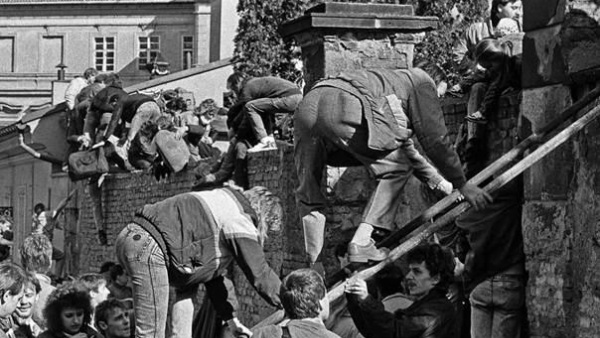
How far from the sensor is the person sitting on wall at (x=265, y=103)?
15102 mm

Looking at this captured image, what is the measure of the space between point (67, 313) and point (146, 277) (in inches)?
20.9

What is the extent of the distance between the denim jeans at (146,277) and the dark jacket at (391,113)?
4.88 feet

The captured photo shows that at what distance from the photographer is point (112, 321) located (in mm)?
9578

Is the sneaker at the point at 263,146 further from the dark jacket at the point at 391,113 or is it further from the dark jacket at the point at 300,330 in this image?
the dark jacket at the point at 300,330

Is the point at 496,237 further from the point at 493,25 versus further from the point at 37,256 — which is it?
the point at 37,256

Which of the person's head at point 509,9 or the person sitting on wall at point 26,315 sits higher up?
the person's head at point 509,9

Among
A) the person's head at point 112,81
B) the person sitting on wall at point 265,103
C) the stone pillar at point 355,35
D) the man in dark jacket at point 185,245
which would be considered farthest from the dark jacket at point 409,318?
the person's head at point 112,81

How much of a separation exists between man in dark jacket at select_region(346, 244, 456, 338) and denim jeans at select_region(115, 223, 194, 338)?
154cm

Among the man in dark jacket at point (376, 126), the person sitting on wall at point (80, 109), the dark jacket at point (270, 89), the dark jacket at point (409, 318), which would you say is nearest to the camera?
the dark jacket at point (409, 318)

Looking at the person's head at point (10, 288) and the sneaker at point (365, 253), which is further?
the sneaker at point (365, 253)

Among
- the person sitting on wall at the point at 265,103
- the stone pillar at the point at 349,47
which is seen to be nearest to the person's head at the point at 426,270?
the stone pillar at the point at 349,47

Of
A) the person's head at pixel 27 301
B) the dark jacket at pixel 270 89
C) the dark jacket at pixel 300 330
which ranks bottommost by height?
the person's head at pixel 27 301

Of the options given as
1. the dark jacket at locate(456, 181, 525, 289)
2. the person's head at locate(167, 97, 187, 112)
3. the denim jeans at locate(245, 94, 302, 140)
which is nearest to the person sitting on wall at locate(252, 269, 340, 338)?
the dark jacket at locate(456, 181, 525, 289)

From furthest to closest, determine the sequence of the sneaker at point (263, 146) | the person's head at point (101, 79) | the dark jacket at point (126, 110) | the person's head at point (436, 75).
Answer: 1. the person's head at point (101, 79)
2. the dark jacket at point (126, 110)
3. the sneaker at point (263, 146)
4. the person's head at point (436, 75)
